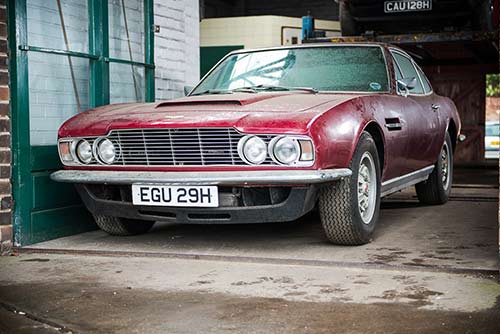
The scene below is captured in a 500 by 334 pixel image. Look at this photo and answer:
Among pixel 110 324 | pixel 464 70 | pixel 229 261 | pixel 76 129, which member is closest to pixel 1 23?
pixel 76 129

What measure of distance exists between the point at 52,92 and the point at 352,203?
7.55 feet

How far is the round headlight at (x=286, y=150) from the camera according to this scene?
4426 mm

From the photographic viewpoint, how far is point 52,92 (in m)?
5.55

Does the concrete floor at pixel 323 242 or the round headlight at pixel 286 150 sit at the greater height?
the round headlight at pixel 286 150

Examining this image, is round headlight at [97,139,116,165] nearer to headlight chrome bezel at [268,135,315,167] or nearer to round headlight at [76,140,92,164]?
round headlight at [76,140,92,164]

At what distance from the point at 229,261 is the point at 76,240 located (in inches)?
55.9

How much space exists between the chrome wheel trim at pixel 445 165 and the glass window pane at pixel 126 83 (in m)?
2.89

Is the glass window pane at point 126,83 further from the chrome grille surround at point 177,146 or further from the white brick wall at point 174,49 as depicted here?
the chrome grille surround at point 177,146

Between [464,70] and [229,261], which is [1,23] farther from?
[464,70]

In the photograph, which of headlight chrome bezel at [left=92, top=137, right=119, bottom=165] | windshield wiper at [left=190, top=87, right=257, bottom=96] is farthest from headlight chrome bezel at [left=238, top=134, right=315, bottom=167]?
windshield wiper at [left=190, top=87, right=257, bottom=96]

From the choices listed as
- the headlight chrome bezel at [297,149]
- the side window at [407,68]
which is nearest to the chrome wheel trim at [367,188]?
the headlight chrome bezel at [297,149]

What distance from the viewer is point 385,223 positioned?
6.18m

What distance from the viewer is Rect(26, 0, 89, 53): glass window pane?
533cm

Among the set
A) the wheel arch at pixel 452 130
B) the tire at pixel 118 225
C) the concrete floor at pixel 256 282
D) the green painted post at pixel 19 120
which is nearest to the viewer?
the concrete floor at pixel 256 282
